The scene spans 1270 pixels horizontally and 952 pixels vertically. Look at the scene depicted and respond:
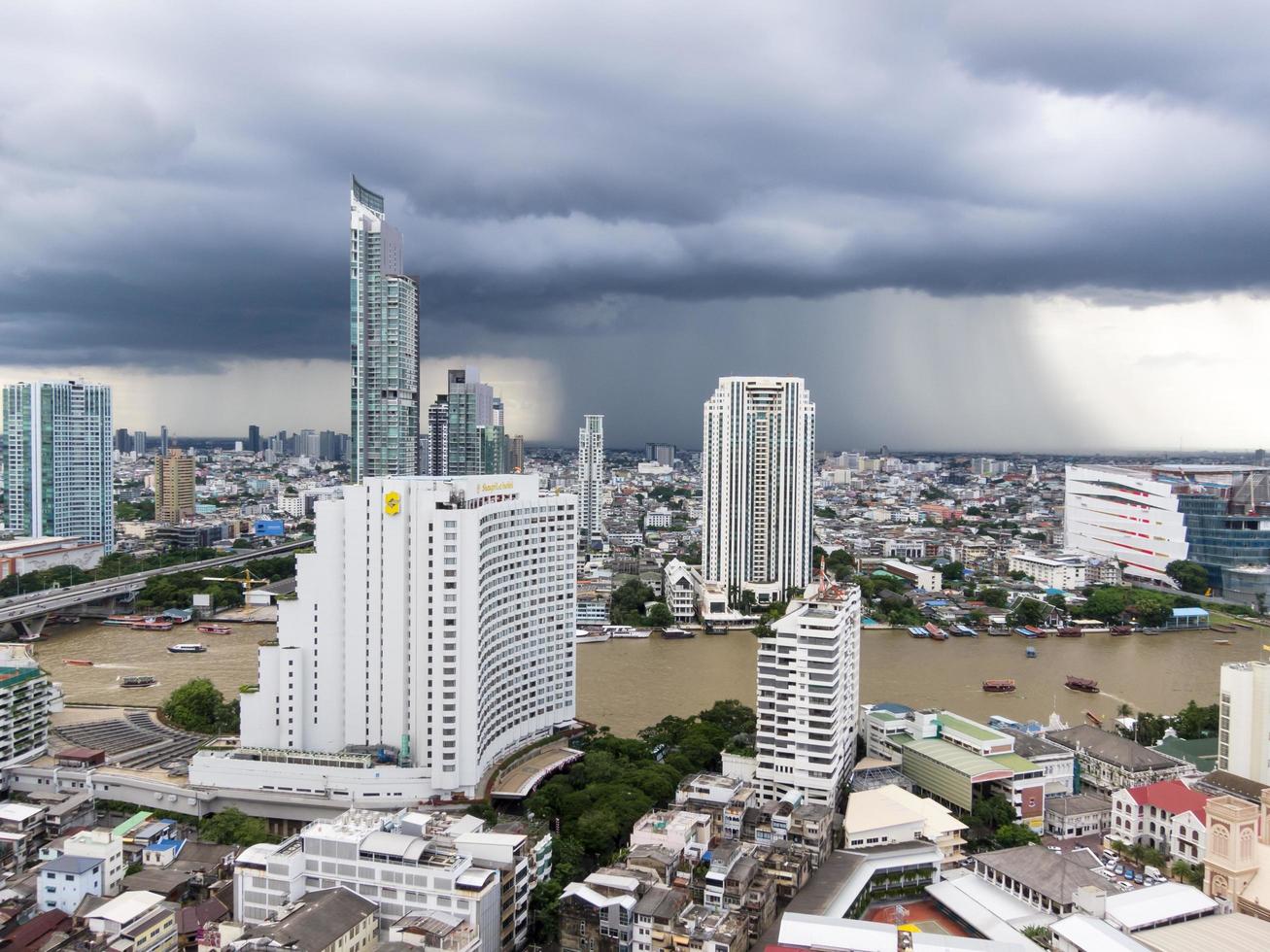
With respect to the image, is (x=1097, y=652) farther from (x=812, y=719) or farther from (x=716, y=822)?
(x=716, y=822)

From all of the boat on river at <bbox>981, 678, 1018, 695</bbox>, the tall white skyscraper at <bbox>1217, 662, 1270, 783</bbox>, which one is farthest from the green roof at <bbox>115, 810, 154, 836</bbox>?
the boat on river at <bbox>981, 678, 1018, 695</bbox>

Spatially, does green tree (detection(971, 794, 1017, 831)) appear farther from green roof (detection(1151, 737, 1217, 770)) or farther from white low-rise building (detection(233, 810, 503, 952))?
white low-rise building (detection(233, 810, 503, 952))

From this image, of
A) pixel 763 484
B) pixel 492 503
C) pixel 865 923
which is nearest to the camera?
pixel 865 923

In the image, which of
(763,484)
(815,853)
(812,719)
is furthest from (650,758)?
(763,484)

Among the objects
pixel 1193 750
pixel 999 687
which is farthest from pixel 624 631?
pixel 1193 750

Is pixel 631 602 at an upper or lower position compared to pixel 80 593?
lower

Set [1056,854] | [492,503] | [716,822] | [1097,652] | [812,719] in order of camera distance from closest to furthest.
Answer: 1. [1056,854]
2. [716,822]
3. [812,719]
4. [492,503]
5. [1097,652]

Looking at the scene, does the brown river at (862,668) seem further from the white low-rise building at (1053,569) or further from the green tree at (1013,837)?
the white low-rise building at (1053,569)

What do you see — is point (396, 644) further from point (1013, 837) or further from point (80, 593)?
point (80, 593)
